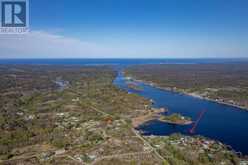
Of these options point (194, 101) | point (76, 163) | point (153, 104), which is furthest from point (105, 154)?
point (194, 101)

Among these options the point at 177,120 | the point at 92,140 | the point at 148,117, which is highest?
the point at 177,120

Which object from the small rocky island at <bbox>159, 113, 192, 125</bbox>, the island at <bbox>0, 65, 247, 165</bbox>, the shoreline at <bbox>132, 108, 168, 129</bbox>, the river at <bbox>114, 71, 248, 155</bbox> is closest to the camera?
the island at <bbox>0, 65, 247, 165</bbox>

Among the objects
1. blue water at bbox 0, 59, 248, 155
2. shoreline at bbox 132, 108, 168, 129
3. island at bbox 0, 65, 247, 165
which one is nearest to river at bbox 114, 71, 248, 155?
blue water at bbox 0, 59, 248, 155

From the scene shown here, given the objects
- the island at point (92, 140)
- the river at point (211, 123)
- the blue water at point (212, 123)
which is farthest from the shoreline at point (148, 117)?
the blue water at point (212, 123)

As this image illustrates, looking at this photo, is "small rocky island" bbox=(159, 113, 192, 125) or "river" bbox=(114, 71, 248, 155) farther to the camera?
"small rocky island" bbox=(159, 113, 192, 125)

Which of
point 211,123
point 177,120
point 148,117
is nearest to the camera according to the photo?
point 177,120

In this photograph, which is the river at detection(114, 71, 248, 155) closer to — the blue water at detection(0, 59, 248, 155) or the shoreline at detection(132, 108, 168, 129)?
the blue water at detection(0, 59, 248, 155)

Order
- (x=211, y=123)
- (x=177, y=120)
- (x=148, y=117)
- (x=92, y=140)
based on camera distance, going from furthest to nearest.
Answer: (x=148, y=117)
(x=211, y=123)
(x=177, y=120)
(x=92, y=140)

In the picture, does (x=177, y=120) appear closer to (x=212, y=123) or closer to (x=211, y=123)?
(x=211, y=123)

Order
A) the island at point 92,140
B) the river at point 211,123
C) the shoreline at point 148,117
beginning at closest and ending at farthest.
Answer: the island at point 92,140
the river at point 211,123
the shoreline at point 148,117

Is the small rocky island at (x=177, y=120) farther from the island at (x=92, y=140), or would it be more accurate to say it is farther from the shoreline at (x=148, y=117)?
the island at (x=92, y=140)

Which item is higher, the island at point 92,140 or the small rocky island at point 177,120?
the small rocky island at point 177,120

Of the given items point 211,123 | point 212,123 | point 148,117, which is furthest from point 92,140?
point 212,123

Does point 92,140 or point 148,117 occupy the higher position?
point 148,117
